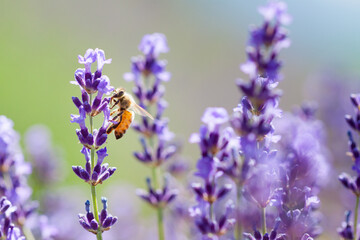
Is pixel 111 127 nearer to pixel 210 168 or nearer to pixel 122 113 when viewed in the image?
pixel 122 113

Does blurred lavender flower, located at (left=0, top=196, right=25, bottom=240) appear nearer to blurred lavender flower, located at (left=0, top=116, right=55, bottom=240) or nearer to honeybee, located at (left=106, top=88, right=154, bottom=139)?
blurred lavender flower, located at (left=0, top=116, right=55, bottom=240)

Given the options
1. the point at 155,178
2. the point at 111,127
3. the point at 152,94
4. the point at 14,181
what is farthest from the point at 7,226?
the point at 152,94

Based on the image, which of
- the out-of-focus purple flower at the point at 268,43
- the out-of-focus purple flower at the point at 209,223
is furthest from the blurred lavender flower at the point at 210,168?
the out-of-focus purple flower at the point at 268,43

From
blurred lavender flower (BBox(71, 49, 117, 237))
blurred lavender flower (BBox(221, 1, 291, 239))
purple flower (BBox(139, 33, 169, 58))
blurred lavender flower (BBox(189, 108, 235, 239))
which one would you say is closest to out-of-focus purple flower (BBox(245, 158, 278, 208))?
blurred lavender flower (BBox(221, 1, 291, 239))

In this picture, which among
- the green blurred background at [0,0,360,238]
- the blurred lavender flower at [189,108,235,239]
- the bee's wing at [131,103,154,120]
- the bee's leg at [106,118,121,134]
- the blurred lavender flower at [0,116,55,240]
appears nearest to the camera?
the blurred lavender flower at [189,108,235,239]

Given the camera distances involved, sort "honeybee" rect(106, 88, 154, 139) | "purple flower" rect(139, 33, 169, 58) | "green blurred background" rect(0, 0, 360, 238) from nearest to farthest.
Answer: "honeybee" rect(106, 88, 154, 139) < "purple flower" rect(139, 33, 169, 58) < "green blurred background" rect(0, 0, 360, 238)

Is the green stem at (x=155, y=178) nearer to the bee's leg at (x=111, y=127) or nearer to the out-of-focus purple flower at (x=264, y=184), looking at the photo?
the bee's leg at (x=111, y=127)

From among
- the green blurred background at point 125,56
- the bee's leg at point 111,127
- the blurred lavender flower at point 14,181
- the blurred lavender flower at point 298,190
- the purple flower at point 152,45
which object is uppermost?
the green blurred background at point 125,56

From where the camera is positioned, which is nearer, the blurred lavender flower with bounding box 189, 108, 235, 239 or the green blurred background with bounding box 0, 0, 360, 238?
the blurred lavender flower with bounding box 189, 108, 235, 239

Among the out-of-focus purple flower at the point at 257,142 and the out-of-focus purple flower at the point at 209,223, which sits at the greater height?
the out-of-focus purple flower at the point at 257,142

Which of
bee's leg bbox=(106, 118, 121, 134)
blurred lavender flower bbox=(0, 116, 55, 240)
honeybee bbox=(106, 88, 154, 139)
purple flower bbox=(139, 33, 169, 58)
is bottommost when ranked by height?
blurred lavender flower bbox=(0, 116, 55, 240)

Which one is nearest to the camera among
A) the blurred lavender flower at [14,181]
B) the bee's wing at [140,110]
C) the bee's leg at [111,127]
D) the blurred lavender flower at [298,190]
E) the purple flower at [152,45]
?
the blurred lavender flower at [298,190]

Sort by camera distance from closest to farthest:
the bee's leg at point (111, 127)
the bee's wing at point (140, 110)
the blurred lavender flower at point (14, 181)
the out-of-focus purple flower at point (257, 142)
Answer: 1. the out-of-focus purple flower at point (257, 142)
2. the blurred lavender flower at point (14, 181)
3. the bee's leg at point (111, 127)
4. the bee's wing at point (140, 110)
